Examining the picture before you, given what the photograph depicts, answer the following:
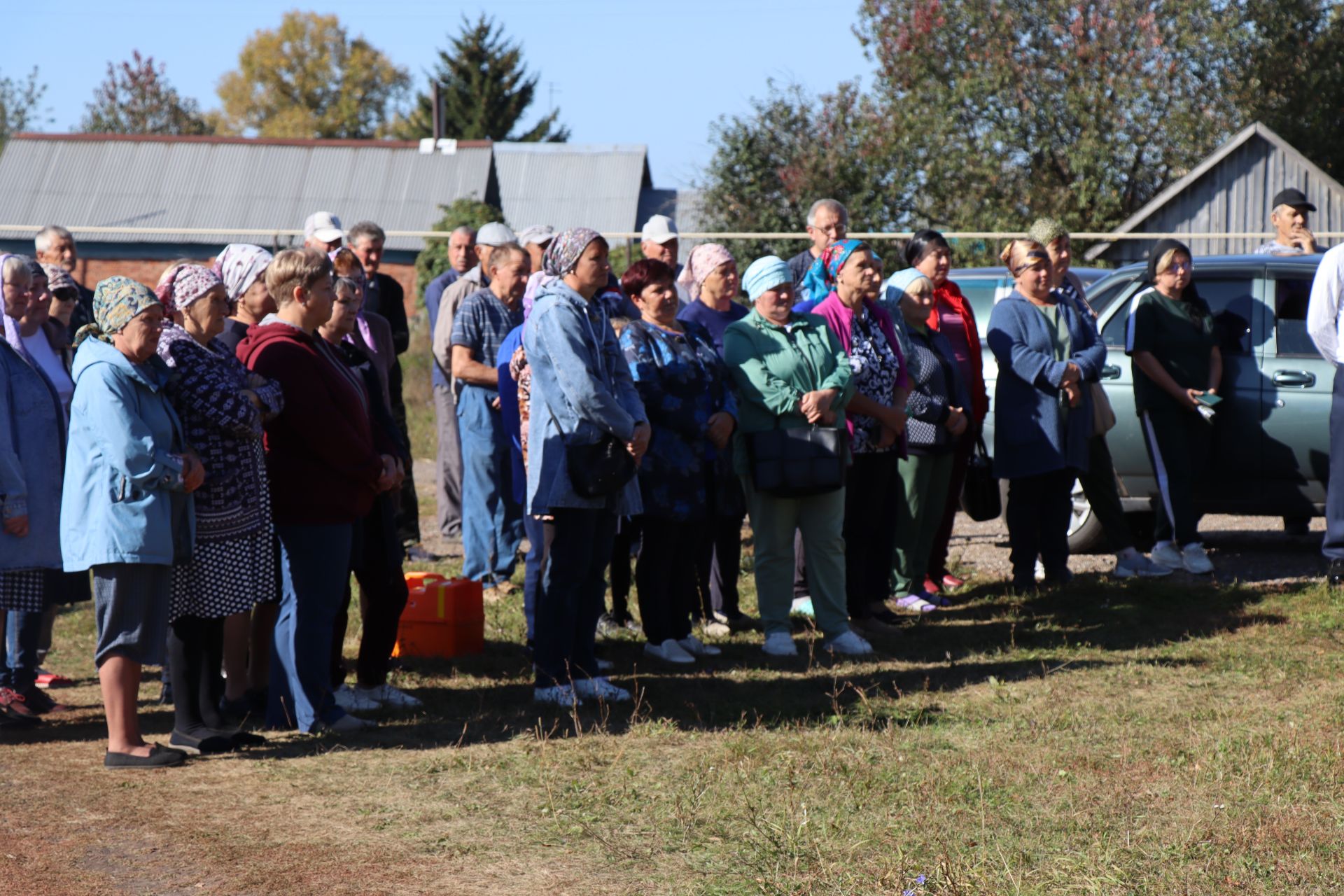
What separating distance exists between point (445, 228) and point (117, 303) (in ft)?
76.9

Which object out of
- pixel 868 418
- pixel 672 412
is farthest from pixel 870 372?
pixel 672 412

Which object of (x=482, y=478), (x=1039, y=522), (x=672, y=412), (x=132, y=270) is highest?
(x=132, y=270)

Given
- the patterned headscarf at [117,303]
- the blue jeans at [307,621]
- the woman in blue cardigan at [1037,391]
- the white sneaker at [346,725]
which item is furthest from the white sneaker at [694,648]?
the patterned headscarf at [117,303]

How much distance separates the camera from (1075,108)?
3216 cm

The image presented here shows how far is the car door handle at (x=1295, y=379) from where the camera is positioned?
8.71m

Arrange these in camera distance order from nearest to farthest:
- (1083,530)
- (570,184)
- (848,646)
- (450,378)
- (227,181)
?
(848,646), (1083,530), (450,378), (227,181), (570,184)

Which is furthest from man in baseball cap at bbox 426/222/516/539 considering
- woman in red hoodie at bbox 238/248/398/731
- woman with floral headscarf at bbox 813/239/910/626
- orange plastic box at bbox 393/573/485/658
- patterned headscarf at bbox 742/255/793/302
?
woman in red hoodie at bbox 238/248/398/731

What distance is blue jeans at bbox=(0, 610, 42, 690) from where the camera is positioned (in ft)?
20.8

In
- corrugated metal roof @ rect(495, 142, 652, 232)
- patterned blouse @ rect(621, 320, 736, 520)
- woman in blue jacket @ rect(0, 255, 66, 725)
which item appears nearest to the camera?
woman in blue jacket @ rect(0, 255, 66, 725)

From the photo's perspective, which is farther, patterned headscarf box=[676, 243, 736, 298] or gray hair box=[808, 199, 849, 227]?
gray hair box=[808, 199, 849, 227]

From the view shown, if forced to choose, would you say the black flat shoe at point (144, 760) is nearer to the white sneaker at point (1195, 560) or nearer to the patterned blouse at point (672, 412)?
the patterned blouse at point (672, 412)

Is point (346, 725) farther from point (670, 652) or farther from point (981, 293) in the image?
point (981, 293)

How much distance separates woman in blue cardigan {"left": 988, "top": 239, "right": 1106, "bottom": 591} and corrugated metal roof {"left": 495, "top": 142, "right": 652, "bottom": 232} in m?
31.7

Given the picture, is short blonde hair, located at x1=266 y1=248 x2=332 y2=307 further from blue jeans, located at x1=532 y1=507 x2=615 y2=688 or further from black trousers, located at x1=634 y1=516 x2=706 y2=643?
black trousers, located at x1=634 y1=516 x2=706 y2=643
